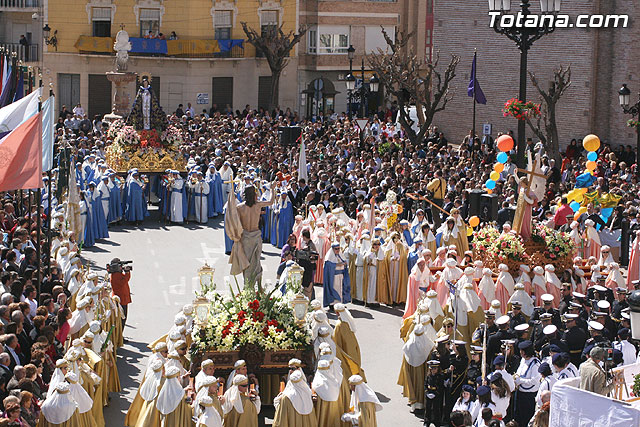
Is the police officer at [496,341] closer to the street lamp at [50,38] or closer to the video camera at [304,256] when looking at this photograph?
the video camera at [304,256]

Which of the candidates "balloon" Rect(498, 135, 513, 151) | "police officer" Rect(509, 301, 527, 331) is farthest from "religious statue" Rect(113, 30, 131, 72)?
"police officer" Rect(509, 301, 527, 331)

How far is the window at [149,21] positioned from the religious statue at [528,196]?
3526 cm

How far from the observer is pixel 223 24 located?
52.2 m

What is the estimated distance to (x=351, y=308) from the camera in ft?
68.5

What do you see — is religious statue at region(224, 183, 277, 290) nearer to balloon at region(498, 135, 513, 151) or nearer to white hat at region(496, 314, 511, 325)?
white hat at region(496, 314, 511, 325)

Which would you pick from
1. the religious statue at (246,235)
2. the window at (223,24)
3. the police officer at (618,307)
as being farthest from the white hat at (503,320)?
the window at (223,24)

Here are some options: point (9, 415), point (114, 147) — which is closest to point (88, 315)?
point (9, 415)

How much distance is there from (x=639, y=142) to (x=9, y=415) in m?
20.2

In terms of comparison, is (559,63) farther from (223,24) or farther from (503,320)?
(503,320)

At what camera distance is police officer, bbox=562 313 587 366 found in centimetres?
1488

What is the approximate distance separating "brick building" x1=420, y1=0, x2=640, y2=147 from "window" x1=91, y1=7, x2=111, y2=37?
1659cm

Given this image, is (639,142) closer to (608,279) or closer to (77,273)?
(608,279)

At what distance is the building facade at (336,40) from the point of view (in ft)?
173

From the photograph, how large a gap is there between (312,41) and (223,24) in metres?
4.46
